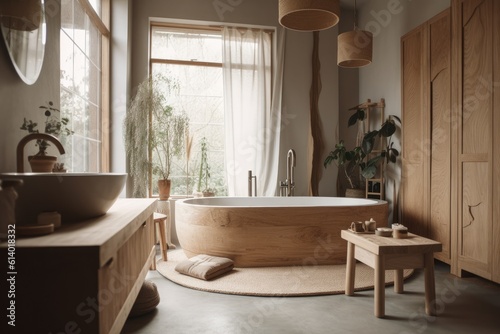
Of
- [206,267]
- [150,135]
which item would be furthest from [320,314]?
[150,135]

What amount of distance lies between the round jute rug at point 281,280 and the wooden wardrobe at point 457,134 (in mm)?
A: 611

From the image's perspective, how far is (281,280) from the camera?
9.27ft

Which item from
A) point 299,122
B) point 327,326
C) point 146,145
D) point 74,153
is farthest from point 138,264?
point 299,122

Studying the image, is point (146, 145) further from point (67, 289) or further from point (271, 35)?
point (67, 289)

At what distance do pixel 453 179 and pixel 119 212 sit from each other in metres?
2.74

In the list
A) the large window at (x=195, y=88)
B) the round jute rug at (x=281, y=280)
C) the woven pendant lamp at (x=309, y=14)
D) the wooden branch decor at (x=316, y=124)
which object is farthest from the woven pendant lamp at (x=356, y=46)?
the round jute rug at (x=281, y=280)

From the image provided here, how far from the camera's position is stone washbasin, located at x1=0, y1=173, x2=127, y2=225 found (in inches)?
44.5

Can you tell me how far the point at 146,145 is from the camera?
13.5ft

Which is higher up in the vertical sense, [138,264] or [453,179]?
[453,179]

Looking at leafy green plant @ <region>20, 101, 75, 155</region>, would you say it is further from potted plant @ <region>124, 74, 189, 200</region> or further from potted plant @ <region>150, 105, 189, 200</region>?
potted plant @ <region>150, 105, 189, 200</region>

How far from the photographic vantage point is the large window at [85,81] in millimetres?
2910

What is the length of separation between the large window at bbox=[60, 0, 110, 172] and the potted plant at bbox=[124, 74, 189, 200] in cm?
30

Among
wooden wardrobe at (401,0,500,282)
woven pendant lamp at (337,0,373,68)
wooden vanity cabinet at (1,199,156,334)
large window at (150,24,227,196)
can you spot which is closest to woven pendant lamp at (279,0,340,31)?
woven pendant lamp at (337,0,373,68)

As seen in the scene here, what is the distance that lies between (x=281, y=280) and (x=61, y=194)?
202cm
